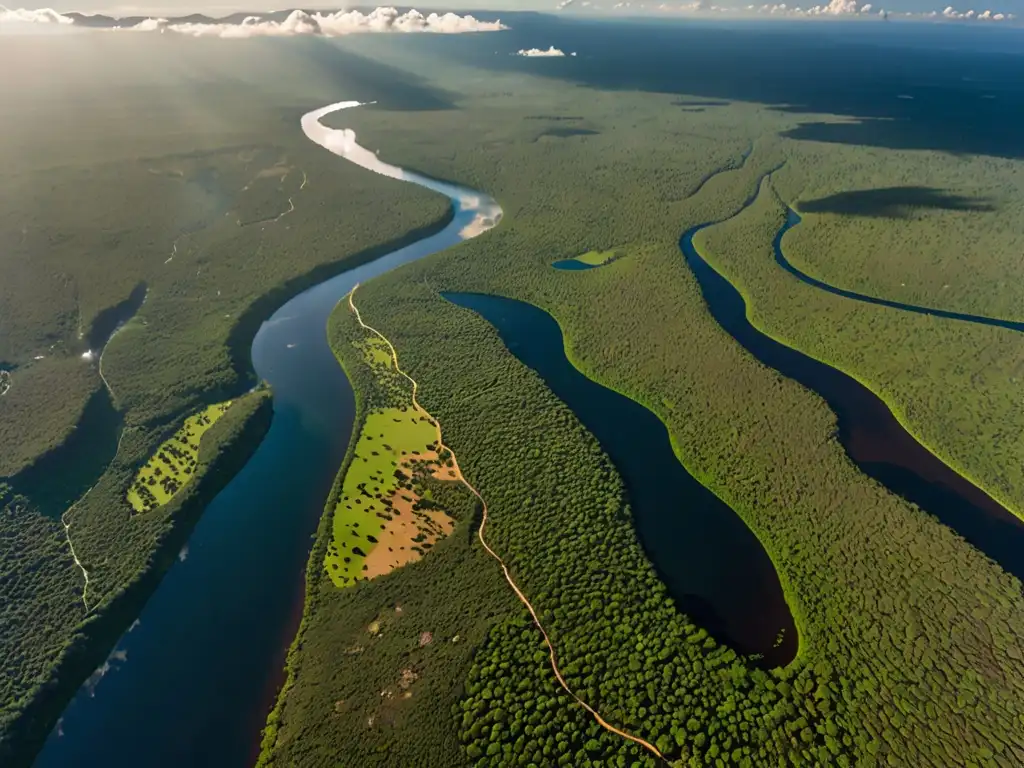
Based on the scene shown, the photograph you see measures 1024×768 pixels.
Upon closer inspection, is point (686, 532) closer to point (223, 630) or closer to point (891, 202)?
point (223, 630)

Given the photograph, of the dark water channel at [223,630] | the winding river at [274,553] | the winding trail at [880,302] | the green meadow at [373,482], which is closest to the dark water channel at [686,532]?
the winding river at [274,553]

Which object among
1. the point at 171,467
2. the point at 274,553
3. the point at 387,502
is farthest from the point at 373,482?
the point at 171,467

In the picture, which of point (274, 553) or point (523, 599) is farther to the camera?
point (274, 553)

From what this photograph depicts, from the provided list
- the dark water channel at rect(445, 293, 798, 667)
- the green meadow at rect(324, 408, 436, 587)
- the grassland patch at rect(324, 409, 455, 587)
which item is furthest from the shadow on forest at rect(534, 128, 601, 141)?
the grassland patch at rect(324, 409, 455, 587)

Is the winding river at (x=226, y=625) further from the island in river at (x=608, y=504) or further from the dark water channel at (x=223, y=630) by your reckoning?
the island in river at (x=608, y=504)

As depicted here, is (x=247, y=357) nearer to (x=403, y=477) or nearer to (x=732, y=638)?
(x=403, y=477)

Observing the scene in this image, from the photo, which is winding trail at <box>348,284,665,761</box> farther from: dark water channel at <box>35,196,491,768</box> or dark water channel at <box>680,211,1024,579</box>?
dark water channel at <box>680,211,1024,579</box>
